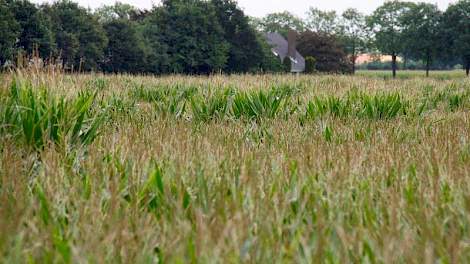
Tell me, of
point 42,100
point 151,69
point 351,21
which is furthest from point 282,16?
point 42,100

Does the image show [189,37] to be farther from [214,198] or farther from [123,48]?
[214,198]

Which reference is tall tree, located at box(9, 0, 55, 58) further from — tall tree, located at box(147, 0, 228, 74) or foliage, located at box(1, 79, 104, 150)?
foliage, located at box(1, 79, 104, 150)

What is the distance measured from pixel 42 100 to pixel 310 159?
2637 millimetres

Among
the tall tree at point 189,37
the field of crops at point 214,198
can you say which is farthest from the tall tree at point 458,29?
the field of crops at point 214,198

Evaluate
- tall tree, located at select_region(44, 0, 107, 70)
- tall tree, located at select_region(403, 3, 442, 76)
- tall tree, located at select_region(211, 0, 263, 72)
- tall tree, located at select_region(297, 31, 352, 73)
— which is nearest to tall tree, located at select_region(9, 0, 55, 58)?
tall tree, located at select_region(44, 0, 107, 70)

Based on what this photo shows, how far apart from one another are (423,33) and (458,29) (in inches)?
179

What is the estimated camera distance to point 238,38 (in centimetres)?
5134

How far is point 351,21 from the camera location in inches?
3703

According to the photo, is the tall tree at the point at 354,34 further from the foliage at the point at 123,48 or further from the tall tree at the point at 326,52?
the foliage at the point at 123,48

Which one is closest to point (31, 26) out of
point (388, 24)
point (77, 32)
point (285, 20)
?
point (77, 32)

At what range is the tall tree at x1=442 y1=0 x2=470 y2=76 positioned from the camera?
55906 millimetres

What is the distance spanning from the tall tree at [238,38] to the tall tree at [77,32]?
14951 millimetres

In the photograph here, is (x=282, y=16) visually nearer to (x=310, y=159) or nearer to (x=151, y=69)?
(x=151, y=69)

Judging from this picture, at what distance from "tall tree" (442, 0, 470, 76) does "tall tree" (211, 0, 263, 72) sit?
23121 mm
